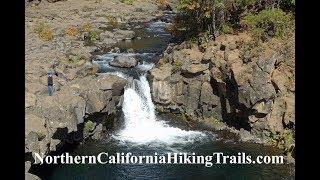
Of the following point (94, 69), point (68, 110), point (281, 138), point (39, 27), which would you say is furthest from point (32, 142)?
point (39, 27)

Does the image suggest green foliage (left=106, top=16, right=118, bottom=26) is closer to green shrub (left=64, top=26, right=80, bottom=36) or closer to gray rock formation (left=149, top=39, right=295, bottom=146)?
green shrub (left=64, top=26, right=80, bottom=36)

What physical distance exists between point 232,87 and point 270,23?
6.54 metres

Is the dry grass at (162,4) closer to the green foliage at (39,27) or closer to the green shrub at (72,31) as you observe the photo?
the green shrub at (72,31)

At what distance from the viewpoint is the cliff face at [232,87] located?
30.9 meters

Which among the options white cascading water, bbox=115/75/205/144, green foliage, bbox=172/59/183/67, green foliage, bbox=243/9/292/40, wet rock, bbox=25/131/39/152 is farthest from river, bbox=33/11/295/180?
green foliage, bbox=243/9/292/40

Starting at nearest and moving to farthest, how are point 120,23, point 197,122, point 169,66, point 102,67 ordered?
point 197,122 → point 169,66 → point 102,67 → point 120,23

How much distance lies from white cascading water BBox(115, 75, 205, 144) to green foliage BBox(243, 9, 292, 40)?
9.89 m

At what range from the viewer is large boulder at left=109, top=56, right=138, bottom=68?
38453 mm

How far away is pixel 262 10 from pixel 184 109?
11.4 metres

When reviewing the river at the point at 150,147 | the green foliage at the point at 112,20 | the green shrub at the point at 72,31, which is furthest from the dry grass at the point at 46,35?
the green foliage at the point at 112,20

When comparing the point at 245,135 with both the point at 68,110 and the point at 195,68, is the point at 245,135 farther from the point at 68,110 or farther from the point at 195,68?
the point at 68,110
